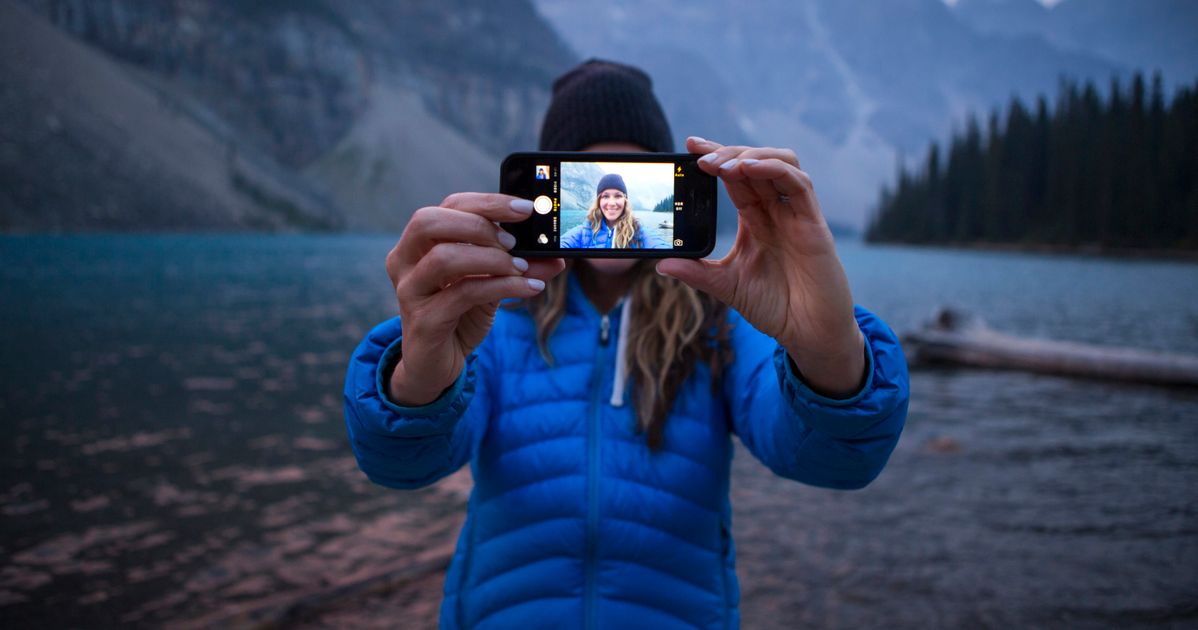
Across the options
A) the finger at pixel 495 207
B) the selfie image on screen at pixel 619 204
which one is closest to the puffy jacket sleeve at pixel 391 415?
the finger at pixel 495 207

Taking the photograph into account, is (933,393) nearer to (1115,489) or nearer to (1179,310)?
(1115,489)

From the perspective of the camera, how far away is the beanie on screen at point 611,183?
197cm

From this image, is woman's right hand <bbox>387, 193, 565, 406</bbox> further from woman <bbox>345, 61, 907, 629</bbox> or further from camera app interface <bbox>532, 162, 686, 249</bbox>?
camera app interface <bbox>532, 162, 686, 249</bbox>

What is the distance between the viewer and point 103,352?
17.2 meters

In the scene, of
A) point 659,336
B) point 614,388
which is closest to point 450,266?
point 614,388

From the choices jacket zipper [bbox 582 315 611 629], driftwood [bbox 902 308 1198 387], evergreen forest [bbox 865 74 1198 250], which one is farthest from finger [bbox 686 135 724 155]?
evergreen forest [bbox 865 74 1198 250]

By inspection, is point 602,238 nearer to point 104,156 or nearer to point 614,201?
point 614,201

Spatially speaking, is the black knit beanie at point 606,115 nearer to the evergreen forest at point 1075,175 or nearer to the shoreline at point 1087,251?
the shoreline at point 1087,251

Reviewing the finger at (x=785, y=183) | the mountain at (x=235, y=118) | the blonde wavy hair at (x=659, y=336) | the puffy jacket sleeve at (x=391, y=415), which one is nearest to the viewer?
the finger at (x=785, y=183)

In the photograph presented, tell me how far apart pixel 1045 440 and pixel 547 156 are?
37.3 feet

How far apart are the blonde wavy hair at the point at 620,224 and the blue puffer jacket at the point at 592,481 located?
0.65 metres

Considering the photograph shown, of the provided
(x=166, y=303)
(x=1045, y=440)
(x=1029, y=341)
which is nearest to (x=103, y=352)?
(x=166, y=303)

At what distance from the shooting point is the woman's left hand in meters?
1.63

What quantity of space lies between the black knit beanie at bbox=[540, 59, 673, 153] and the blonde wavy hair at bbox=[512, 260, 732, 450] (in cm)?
54
